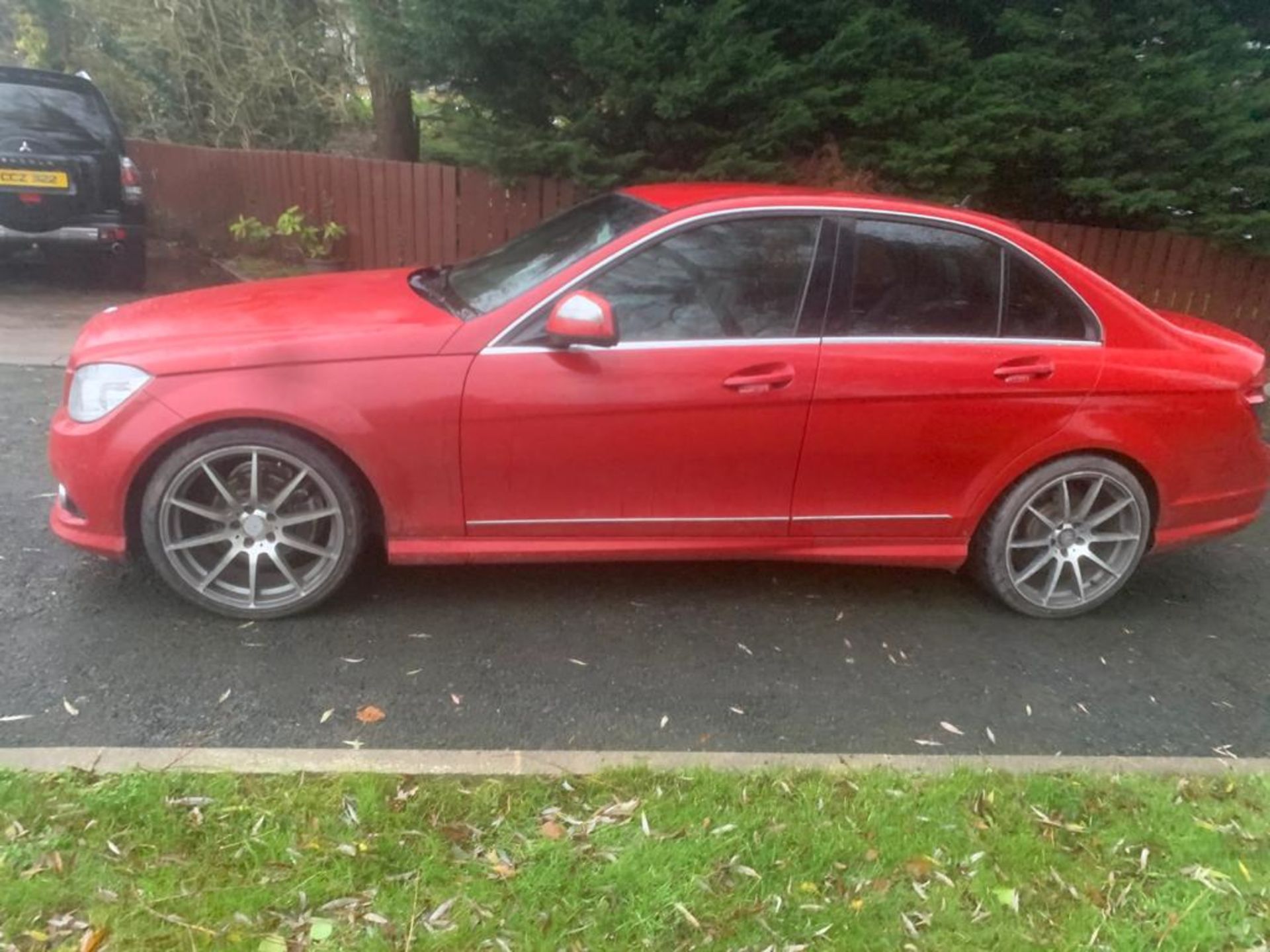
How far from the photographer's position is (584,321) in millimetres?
3727

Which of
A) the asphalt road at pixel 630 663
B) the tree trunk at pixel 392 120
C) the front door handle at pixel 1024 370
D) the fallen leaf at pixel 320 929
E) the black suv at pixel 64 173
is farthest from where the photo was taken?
the tree trunk at pixel 392 120

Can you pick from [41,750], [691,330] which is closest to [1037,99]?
[691,330]

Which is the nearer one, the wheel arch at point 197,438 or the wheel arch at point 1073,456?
the wheel arch at point 197,438

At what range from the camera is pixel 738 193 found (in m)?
4.27

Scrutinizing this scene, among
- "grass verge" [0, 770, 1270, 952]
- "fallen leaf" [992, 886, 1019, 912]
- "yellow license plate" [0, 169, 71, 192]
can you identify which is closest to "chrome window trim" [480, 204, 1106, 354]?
"grass verge" [0, 770, 1270, 952]

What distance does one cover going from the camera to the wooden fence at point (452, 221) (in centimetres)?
873

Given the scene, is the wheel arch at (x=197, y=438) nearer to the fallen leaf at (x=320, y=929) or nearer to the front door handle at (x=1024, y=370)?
the fallen leaf at (x=320, y=929)

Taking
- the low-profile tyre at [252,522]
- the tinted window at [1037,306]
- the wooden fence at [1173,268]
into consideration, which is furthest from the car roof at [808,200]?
the wooden fence at [1173,268]

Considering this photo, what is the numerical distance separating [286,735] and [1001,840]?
2.10m

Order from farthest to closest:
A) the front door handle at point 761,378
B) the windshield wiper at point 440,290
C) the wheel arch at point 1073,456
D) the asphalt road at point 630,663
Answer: the wheel arch at point 1073,456, the windshield wiper at point 440,290, the front door handle at point 761,378, the asphalt road at point 630,663

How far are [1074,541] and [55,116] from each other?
27.8 feet

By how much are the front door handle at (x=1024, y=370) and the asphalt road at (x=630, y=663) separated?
3.32ft

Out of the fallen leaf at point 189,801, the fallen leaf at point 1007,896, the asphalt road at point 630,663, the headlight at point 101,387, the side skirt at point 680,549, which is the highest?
the headlight at point 101,387

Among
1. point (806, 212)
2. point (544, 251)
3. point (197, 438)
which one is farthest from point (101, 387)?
point (806, 212)
